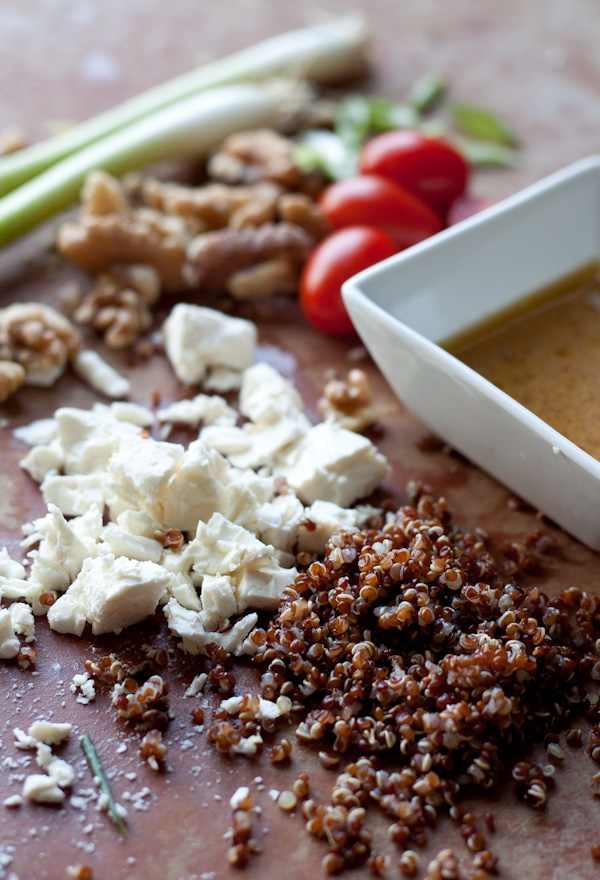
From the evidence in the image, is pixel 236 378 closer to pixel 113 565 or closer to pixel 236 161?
pixel 113 565

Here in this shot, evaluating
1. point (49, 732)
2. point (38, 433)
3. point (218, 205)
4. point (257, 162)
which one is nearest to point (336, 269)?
point (218, 205)

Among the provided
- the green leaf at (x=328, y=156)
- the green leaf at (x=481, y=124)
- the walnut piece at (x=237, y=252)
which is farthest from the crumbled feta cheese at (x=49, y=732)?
the green leaf at (x=481, y=124)

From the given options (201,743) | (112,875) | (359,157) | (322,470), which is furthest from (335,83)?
(112,875)

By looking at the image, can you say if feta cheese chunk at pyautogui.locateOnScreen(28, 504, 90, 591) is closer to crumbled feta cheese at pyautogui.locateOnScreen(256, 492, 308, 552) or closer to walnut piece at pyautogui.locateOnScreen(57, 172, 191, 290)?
crumbled feta cheese at pyautogui.locateOnScreen(256, 492, 308, 552)

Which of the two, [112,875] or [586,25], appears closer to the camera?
[112,875]

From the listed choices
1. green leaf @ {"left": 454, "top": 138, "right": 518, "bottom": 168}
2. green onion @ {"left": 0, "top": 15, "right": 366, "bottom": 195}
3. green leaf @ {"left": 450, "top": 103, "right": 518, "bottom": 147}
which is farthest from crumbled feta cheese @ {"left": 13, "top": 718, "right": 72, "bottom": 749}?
green leaf @ {"left": 450, "top": 103, "right": 518, "bottom": 147}

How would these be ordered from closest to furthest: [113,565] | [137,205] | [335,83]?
[113,565] → [137,205] → [335,83]
